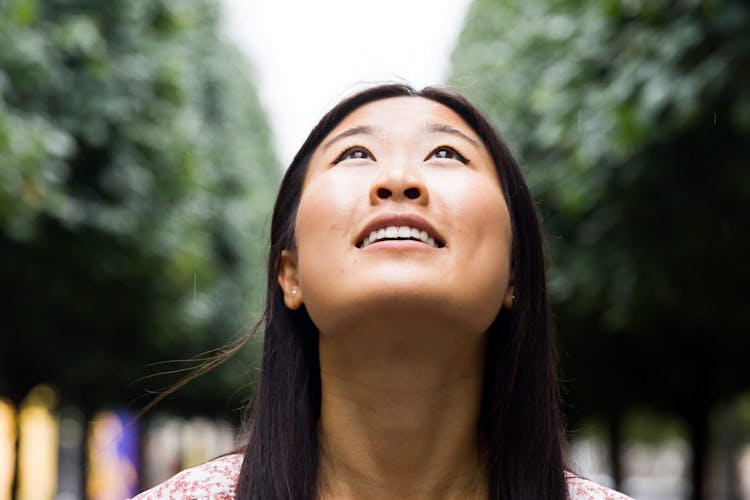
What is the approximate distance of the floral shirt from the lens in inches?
101

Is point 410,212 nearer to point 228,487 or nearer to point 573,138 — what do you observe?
point 228,487

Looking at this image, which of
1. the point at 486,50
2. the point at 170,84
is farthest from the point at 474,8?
the point at 170,84

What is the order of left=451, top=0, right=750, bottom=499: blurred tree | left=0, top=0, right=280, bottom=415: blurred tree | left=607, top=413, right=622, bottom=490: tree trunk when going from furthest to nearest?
left=607, top=413, right=622, bottom=490: tree trunk
left=0, top=0, right=280, bottom=415: blurred tree
left=451, top=0, right=750, bottom=499: blurred tree

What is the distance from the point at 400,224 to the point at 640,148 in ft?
24.0

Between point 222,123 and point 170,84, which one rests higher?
point 222,123

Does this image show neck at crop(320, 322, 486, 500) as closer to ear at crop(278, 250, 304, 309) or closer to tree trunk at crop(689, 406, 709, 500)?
ear at crop(278, 250, 304, 309)

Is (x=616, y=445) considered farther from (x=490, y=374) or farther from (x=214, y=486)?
(x=214, y=486)

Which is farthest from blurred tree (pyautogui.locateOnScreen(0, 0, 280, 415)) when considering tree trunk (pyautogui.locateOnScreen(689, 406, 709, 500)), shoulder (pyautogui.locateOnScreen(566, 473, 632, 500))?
tree trunk (pyautogui.locateOnScreen(689, 406, 709, 500))

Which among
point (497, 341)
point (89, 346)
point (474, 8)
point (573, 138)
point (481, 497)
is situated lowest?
point (481, 497)

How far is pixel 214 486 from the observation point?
258cm

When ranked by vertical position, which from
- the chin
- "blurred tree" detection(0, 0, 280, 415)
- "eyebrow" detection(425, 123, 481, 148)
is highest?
"blurred tree" detection(0, 0, 280, 415)

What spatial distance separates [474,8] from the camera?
2656cm

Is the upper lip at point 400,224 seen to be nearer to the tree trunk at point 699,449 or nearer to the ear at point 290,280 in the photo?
the ear at point 290,280

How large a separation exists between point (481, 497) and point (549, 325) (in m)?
0.38
